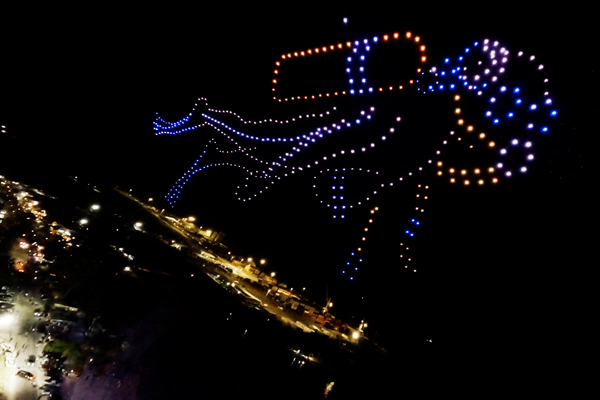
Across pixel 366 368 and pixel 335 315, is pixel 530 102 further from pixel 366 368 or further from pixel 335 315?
pixel 335 315

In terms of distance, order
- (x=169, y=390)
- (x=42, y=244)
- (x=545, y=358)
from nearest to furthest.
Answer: (x=169, y=390) → (x=545, y=358) → (x=42, y=244)

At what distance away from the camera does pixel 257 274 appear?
25.6 ft

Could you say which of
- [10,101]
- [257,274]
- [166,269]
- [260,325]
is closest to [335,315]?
[257,274]

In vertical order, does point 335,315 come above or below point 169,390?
above

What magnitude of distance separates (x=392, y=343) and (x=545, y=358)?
2308mm

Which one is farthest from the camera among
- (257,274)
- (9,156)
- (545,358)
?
(257,274)

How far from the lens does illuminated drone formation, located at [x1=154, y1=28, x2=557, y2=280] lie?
9.99ft

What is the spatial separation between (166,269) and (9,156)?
12.9 feet

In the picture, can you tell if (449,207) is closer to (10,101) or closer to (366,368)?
(366,368)

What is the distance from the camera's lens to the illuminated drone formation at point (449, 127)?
304 cm

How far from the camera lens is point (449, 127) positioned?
12.7ft

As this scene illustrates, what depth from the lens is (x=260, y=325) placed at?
3.68 metres

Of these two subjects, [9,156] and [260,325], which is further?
[9,156]

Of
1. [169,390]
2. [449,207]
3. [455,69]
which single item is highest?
[455,69]
